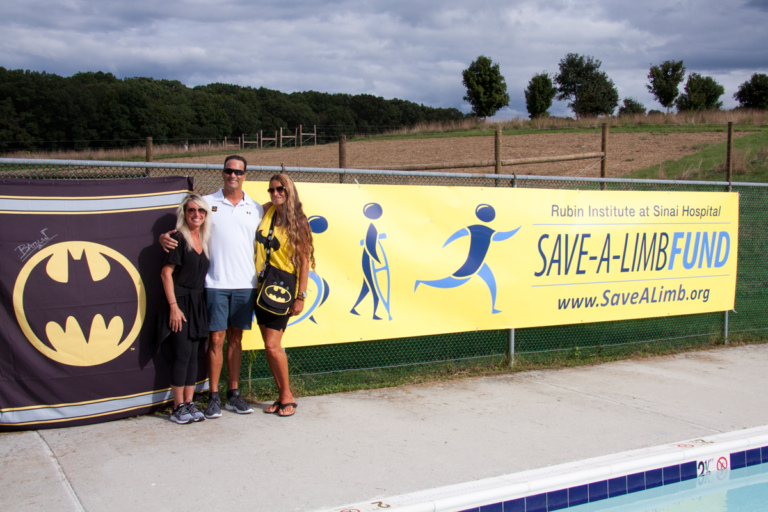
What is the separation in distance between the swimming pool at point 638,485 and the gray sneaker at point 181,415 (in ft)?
5.79

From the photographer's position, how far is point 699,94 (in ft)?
184

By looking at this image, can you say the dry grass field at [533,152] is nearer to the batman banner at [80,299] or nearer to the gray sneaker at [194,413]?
the batman banner at [80,299]

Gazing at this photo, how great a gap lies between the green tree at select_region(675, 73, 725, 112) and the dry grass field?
102 feet

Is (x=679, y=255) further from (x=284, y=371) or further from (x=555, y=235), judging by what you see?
(x=284, y=371)

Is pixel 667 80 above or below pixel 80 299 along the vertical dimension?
above

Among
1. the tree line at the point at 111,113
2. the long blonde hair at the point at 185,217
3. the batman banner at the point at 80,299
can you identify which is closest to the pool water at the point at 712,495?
the long blonde hair at the point at 185,217

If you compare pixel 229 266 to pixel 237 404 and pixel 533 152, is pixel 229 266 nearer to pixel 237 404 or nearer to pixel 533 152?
pixel 237 404

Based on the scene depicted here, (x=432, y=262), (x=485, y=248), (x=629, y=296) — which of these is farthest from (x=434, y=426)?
(x=629, y=296)

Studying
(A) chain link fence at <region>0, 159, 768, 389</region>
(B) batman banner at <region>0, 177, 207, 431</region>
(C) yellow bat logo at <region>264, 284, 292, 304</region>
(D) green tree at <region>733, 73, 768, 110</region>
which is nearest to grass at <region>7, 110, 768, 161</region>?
(A) chain link fence at <region>0, 159, 768, 389</region>

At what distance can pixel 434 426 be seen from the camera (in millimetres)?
4445

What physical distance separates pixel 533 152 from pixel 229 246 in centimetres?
2433

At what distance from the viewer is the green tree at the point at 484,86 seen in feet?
189

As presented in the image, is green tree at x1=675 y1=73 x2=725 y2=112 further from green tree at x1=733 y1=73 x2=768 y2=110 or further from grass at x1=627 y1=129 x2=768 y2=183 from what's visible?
grass at x1=627 y1=129 x2=768 y2=183

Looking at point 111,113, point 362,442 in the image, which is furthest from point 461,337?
point 111,113
